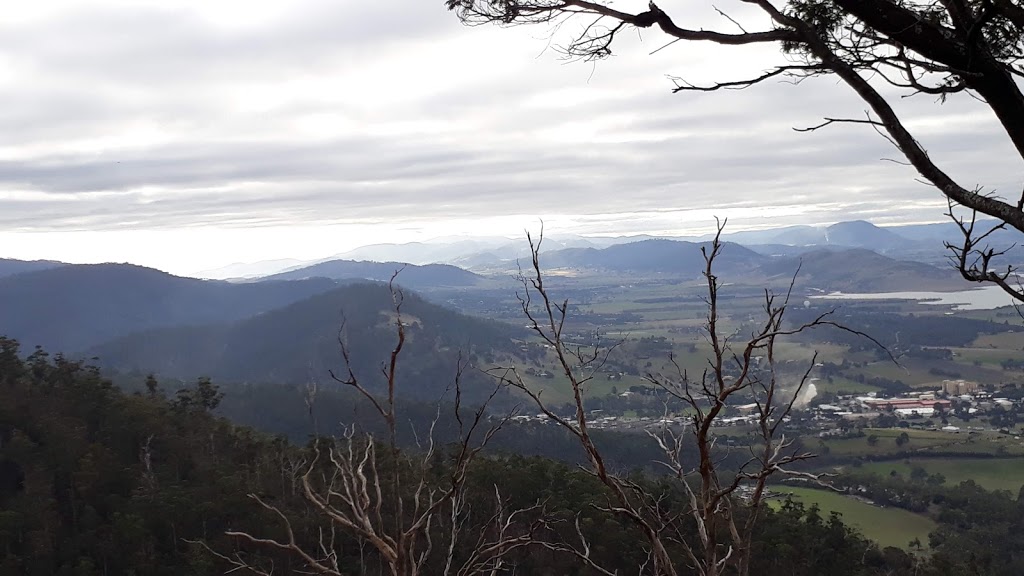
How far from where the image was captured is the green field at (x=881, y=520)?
30.6m

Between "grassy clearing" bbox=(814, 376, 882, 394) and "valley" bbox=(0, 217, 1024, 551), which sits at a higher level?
"valley" bbox=(0, 217, 1024, 551)

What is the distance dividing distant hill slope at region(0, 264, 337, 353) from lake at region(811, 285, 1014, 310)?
10832cm

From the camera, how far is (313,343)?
319 ft

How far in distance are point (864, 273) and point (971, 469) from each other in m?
133

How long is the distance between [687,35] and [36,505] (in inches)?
946

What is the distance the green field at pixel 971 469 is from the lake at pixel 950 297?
8263 centimetres

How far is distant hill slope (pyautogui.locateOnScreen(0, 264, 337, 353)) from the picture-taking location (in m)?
131

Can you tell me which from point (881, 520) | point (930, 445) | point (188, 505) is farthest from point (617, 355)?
point (188, 505)

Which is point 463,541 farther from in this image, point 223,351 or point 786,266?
point 786,266

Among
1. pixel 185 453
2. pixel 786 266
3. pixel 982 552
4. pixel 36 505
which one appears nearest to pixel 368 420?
pixel 185 453

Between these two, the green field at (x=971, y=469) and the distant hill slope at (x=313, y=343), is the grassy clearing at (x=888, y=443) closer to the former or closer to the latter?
the green field at (x=971, y=469)

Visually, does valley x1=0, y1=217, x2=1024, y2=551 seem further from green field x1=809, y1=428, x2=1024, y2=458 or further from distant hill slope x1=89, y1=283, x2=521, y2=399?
distant hill slope x1=89, y1=283, x2=521, y2=399

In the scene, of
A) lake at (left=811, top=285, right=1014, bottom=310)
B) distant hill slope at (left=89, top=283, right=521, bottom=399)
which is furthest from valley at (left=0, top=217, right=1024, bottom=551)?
lake at (left=811, top=285, right=1014, bottom=310)

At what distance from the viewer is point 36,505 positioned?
805 inches
